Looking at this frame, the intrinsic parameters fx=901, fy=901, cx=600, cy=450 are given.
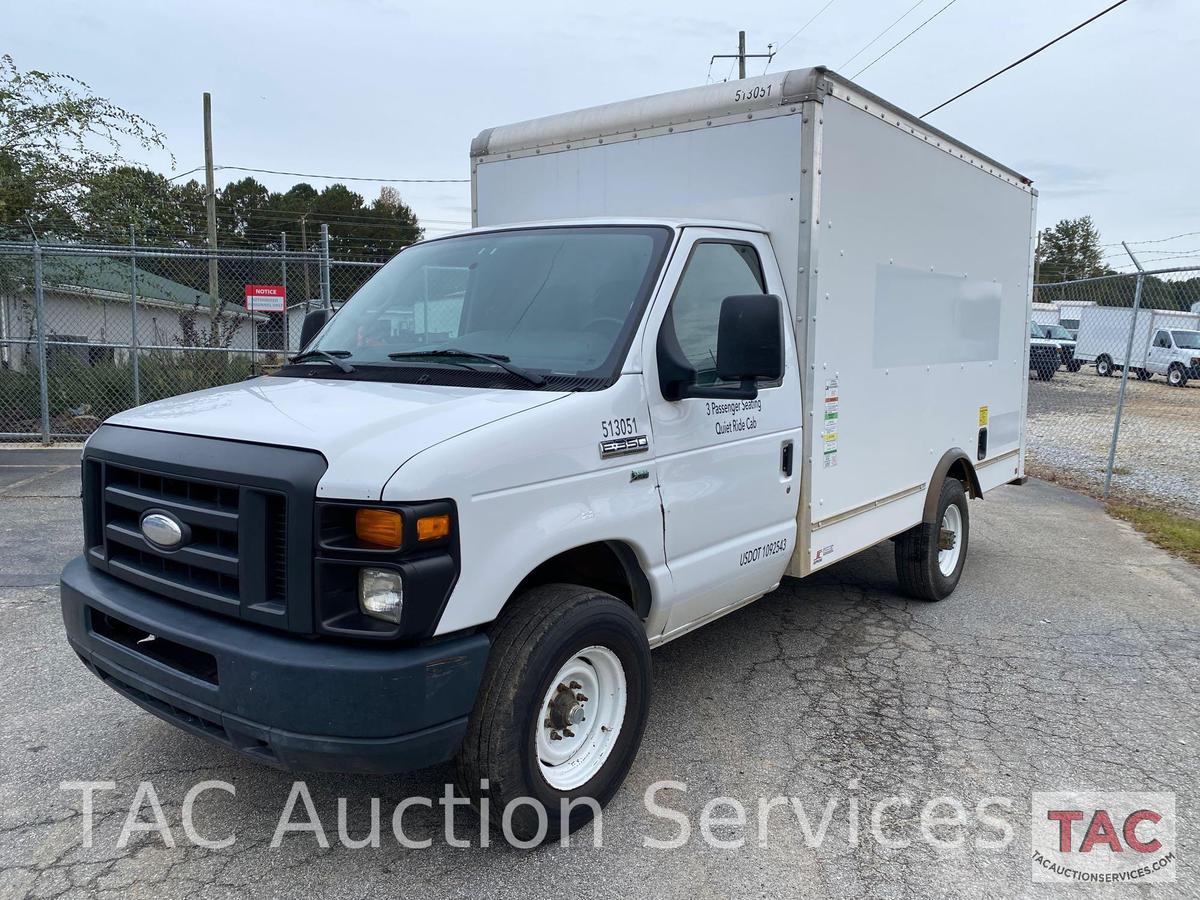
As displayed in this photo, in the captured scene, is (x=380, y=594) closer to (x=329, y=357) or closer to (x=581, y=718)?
(x=581, y=718)

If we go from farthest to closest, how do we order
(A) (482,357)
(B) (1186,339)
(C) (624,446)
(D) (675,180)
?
(B) (1186,339) → (D) (675,180) → (A) (482,357) → (C) (624,446)

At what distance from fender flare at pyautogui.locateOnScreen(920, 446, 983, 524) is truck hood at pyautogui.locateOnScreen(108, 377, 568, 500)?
3.56m

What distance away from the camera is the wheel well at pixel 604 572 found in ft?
11.1

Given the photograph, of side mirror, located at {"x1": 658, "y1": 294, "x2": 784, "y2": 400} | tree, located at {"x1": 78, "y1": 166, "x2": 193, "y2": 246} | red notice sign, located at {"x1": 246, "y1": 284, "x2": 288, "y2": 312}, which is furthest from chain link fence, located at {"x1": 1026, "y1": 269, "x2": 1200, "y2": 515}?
tree, located at {"x1": 78, "y1": 166, "x2": 193, "y2": 246}

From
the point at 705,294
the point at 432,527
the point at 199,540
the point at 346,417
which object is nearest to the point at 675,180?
the point at 705,294

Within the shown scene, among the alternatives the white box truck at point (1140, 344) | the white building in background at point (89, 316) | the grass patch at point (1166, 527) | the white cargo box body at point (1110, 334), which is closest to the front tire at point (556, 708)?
the grass patch at point (1166, 527)

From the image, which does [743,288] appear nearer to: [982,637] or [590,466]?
[590,466]

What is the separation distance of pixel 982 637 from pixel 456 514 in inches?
160

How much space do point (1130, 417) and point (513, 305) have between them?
568 inches

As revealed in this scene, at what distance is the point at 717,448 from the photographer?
150 inches

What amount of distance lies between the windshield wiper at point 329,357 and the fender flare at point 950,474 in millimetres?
3865

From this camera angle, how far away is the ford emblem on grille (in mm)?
2936

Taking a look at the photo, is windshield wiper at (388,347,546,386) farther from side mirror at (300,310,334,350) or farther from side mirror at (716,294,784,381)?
side mirror at (300,310,334,350)

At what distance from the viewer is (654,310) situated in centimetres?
356
